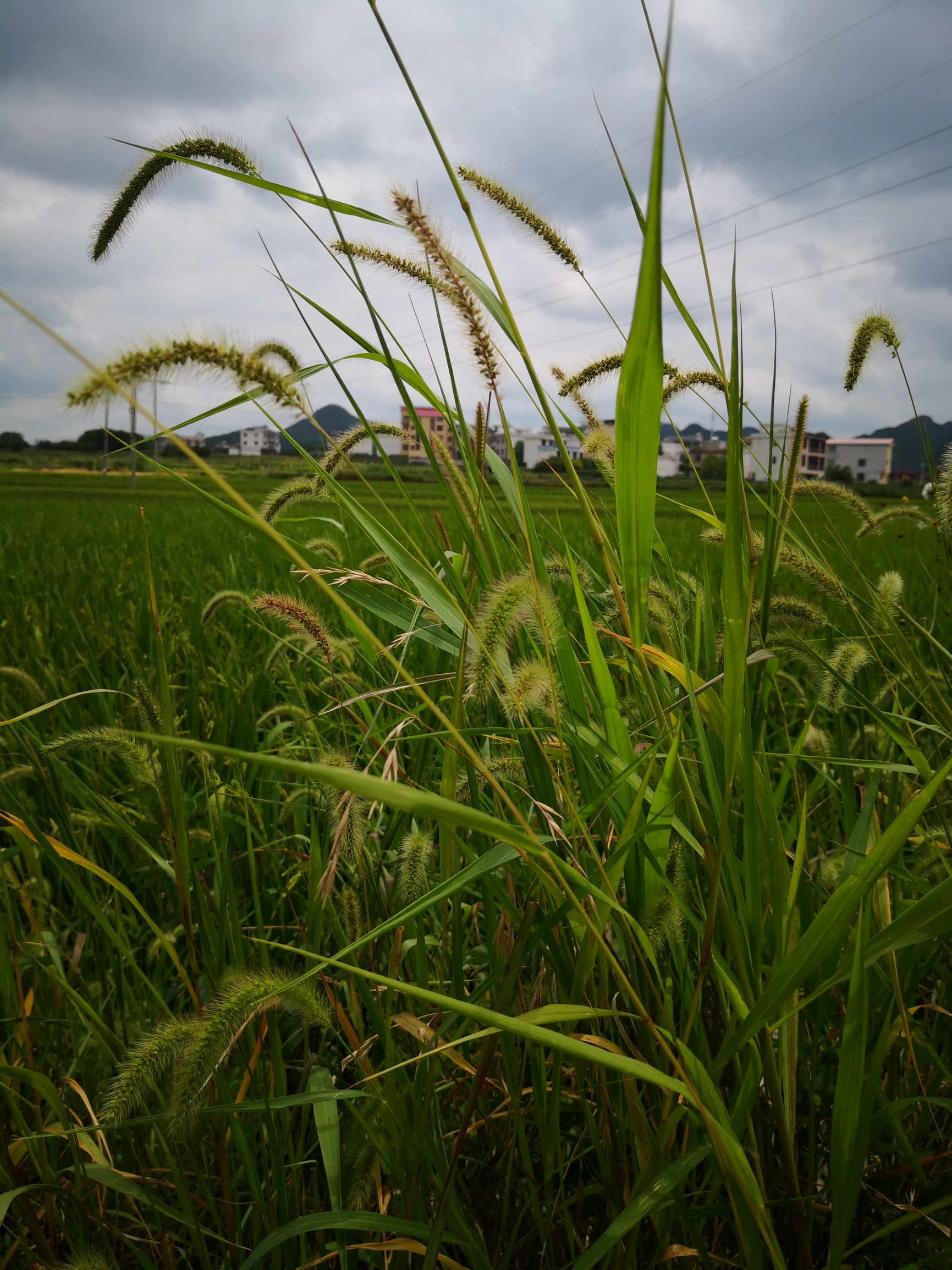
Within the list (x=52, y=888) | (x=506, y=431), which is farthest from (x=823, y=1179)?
(x=52, y=888)

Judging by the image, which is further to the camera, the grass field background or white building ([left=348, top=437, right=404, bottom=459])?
the grass field background

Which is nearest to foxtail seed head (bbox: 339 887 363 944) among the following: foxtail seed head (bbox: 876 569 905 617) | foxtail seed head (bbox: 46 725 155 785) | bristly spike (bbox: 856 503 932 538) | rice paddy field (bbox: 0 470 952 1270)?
rice paddy field (bbox: 0 470 952 1270)

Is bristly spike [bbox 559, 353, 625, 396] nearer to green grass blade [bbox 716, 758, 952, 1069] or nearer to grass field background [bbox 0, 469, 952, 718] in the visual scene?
grass field background [bbox 0, 469, 952, 718]

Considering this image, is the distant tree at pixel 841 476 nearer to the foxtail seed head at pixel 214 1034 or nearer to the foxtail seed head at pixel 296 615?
the foxtail seed head at pixel 296 615

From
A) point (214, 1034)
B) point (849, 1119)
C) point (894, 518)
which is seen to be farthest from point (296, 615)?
point (894, 518)

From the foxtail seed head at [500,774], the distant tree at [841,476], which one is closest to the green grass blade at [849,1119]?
the foxtail seed head at [500,774]

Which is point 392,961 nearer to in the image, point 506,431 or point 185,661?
point 506,431

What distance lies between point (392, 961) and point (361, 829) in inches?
7.3

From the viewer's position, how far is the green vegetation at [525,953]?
0.75m

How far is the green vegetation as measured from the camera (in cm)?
75

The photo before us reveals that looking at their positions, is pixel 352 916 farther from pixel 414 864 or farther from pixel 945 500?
pixel 945 500

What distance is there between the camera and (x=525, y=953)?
0.88 m

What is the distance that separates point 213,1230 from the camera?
100cm

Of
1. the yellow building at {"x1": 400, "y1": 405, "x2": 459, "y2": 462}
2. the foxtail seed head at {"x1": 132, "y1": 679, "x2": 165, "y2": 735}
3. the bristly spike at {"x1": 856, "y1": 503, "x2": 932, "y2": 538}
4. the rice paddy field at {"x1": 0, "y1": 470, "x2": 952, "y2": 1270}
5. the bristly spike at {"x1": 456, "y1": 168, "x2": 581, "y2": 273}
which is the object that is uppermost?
the bristly spike at {"x1": 456, "y1": 168, "x2": 581, "y2": 273}
